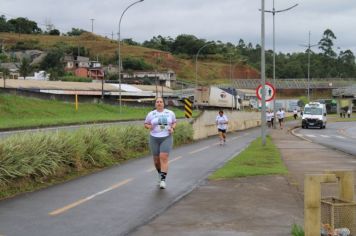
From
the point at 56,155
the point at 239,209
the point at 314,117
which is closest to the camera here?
the point at 239,209

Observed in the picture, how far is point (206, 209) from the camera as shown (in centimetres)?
909

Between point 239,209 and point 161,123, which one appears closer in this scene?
point 239,209

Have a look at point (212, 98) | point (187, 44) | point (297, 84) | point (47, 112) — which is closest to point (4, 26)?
point (187, 44)

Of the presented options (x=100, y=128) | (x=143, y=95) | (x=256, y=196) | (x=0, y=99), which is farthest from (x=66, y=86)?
(x=256, y=196)

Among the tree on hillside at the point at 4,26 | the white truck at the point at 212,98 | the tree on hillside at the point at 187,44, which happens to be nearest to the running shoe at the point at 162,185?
the white truck at the point at 212,98

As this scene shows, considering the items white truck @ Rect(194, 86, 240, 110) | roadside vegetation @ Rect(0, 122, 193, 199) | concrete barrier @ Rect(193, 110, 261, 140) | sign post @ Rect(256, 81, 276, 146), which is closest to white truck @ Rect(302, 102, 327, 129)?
concrete barrier @ Rect(193, 110, 261, 140)

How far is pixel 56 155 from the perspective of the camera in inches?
504

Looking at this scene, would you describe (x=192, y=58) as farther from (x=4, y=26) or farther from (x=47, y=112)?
(x=47, y=112)

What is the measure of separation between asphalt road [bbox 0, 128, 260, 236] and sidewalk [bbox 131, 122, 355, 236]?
0.33m

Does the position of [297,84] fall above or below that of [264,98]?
above

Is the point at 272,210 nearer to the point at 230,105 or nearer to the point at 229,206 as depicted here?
the point at 229,206

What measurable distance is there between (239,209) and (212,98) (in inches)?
2265

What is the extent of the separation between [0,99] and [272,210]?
36.5 metres

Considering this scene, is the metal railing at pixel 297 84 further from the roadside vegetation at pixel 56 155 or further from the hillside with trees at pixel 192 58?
the roadside vegetation at pixel 56 155
